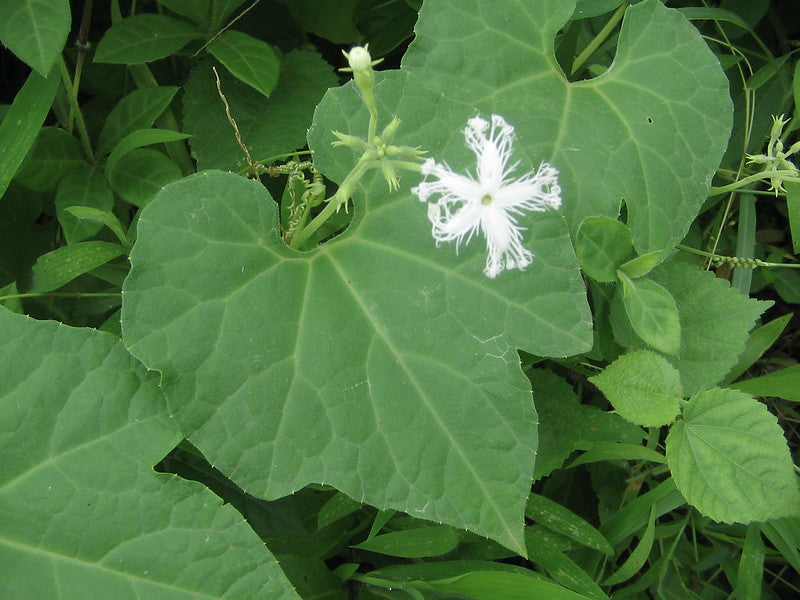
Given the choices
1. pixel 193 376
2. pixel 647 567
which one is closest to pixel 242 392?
pixel 193 376

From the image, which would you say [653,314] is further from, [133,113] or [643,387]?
[133,113]

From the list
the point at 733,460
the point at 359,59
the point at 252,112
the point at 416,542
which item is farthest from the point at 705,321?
the point at 252,112

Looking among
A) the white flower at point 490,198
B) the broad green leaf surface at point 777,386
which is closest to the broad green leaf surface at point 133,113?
the white flower at point 490,198

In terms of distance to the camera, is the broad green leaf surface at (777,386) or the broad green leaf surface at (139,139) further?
the broad green leaf surface at (777,386)

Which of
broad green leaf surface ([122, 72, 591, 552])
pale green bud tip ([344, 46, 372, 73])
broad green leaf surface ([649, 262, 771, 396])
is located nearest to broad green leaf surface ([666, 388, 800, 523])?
broad green leaf surface ([649, 262, 771, 396])

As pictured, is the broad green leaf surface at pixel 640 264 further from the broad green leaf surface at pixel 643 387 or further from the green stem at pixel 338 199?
the green stem at pixel 338 199

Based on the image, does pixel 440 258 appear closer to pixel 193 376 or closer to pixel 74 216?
pixel 193 376

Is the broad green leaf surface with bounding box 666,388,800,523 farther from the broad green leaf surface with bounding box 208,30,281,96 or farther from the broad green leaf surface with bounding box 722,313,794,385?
the broad green leaf surface with bounding box 208,30,281,96
